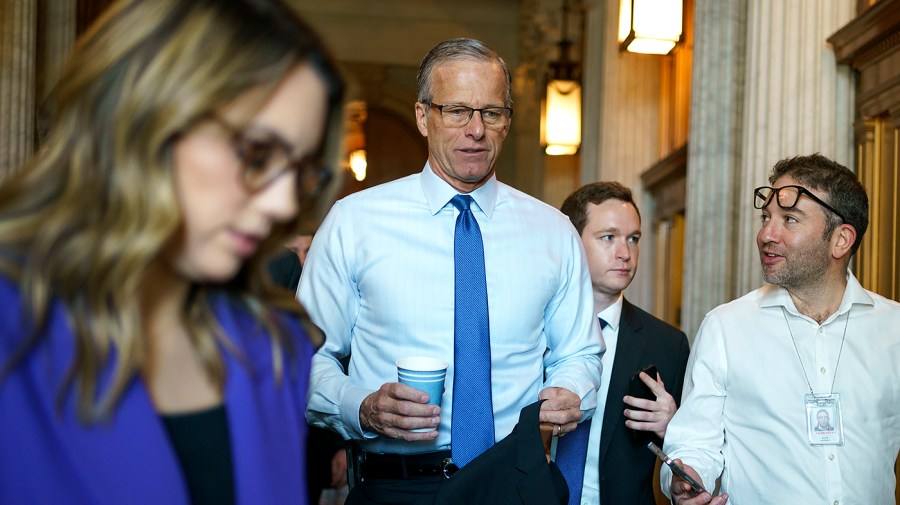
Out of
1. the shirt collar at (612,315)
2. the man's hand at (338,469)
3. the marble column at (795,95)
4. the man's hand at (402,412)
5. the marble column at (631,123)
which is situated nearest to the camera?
the man's hand at (402,412)

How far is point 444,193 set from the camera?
3.18 meters

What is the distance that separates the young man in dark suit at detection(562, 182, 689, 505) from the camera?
348 cm

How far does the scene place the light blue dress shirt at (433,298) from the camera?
302cm

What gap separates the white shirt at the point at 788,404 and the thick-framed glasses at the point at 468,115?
1009 mm

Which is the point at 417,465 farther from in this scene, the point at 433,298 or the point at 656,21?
the point at 656,21

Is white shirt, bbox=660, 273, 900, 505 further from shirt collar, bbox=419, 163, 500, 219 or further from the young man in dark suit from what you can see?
shirt collar, bbox=419, 163, 500, 219

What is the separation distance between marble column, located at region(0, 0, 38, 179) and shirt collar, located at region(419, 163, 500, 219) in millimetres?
6149

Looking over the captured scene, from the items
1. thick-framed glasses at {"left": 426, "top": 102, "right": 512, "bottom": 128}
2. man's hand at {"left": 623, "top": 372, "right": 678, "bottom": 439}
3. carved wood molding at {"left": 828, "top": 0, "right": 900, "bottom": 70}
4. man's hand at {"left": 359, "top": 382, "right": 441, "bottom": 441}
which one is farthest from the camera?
carved wood molding at {"left": 828, "top": 0, "right": 900, "bottom": 70}

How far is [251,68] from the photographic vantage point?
4.05ft

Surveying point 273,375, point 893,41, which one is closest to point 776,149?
point 893,41

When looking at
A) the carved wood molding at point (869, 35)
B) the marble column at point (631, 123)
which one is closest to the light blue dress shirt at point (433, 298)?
the carved wood molding at point (869, 35)

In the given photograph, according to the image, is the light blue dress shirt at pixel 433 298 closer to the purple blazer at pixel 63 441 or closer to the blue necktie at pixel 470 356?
the blue necktie at pixel 470 356

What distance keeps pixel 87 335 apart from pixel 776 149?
5377 millimetres

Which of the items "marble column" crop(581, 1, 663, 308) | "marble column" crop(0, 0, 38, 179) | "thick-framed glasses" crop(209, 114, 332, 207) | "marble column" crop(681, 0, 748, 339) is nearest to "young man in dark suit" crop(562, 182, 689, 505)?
"thick-framed glasses" crop(209, 114, 332, 207)
